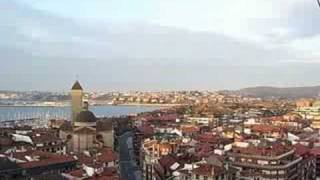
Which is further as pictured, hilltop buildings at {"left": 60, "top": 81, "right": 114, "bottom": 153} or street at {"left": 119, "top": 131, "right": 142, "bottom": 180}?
hilltop buildings at {"left": 60, "top": 81, "right": 114, "bottom": 153}

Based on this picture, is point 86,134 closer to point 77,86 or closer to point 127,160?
point 127,160

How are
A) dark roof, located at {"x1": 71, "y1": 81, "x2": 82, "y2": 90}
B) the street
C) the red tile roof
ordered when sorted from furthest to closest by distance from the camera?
dark roof, located at {"x1": 71, "y1": 81, "x2": 82, "y2": 90}
the street
the red tile roof

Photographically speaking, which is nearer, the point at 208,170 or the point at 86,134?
the point at 208,170

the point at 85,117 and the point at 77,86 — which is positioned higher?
the point at 77,86

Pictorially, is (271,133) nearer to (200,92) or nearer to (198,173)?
(198,173)

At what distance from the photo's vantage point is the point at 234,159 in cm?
2011

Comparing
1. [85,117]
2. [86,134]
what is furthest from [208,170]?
[85,117]

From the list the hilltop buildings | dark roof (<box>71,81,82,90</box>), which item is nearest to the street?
the hilltop buildings

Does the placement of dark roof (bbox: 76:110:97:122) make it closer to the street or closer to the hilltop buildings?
the hilltop buildings

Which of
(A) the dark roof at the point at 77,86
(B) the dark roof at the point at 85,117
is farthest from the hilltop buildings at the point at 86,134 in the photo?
(A) the dark roof at the point at 77,86

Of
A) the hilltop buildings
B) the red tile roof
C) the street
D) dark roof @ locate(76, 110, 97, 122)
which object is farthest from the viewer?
dark roof @ locate(76, 110, 97, 122)

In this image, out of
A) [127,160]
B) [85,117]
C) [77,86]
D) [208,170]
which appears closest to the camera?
[208,170]

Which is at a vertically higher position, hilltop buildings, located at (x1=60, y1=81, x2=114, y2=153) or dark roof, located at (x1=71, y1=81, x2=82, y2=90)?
dark roof, located at (x1=71, y1=81, x2=82, y2=90)

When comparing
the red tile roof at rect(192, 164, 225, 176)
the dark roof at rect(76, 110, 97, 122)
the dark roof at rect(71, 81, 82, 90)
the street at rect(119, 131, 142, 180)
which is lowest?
the street at rect(119, 131, 142, 180)
